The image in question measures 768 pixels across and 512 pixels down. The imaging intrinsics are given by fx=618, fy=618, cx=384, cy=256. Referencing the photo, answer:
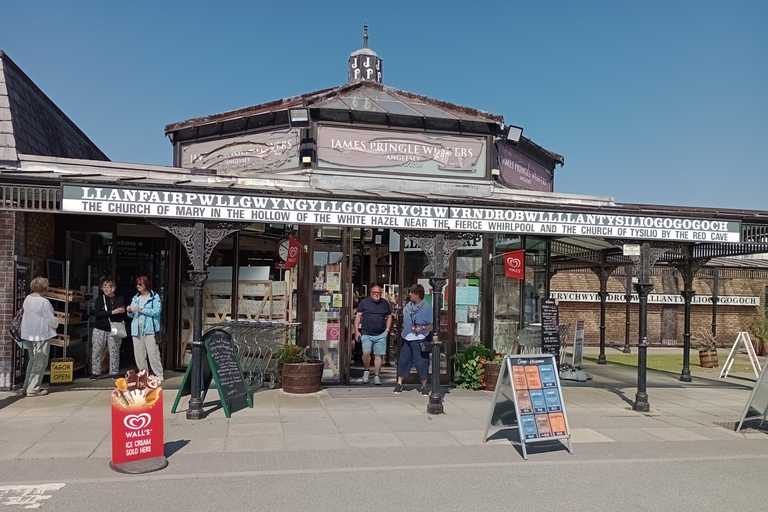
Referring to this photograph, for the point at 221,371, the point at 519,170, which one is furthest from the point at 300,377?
the point at 519,170

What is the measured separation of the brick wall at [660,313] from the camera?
74.5 feet

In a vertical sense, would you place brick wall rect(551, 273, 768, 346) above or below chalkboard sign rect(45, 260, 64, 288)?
below

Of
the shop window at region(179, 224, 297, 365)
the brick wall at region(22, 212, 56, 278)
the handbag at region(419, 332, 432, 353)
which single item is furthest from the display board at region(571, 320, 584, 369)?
the brick wall at region(22, 212, 56, 278)

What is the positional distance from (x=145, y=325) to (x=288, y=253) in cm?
264

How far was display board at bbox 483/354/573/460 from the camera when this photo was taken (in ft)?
22.7

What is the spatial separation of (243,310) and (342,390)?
95.4 inches

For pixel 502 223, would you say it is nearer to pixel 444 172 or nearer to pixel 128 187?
pixel 444 172

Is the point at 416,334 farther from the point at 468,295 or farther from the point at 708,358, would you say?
the point at 708,358

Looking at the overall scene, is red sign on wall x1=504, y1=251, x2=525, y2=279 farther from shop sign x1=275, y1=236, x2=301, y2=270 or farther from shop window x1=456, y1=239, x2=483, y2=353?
shop sign x1=275, y1=236, x2=301, y2=270

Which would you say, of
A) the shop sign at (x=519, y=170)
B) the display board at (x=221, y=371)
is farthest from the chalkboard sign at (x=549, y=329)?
the display board at (x=221, y=371)

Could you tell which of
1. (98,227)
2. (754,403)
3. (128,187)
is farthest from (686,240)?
(98,227)

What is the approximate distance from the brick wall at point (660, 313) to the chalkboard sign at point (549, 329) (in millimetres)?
10061

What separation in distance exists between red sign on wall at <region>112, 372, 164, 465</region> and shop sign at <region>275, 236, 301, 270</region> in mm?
4834

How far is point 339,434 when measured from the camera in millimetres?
7535
